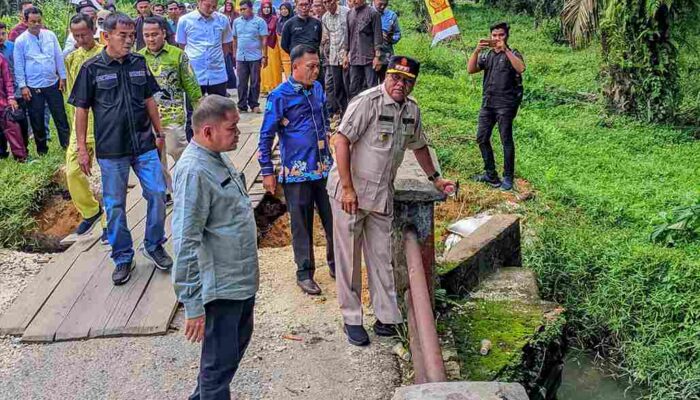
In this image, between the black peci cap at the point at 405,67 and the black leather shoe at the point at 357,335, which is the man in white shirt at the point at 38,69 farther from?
the black leather shoe at the point at 357,335

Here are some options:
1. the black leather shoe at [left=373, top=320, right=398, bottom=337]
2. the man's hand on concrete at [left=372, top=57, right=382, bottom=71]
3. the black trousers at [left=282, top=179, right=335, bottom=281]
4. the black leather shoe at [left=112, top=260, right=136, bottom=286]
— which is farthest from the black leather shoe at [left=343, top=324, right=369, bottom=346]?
the man's hand on concrete at [left=372, top=57, right=382, bottom=71]

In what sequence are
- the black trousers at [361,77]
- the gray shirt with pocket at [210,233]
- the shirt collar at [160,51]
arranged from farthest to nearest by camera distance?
the black trousers at [361,77]
the shirt collar at [160,51]
the gray shirt with pocket at [210,233]

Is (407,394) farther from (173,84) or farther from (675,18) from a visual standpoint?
(675,18)

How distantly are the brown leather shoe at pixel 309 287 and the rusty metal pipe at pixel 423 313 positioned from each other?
1.17m

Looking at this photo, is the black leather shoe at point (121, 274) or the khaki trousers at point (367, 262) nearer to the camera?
the khaki trousers at point (367, 262)

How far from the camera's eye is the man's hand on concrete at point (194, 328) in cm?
304

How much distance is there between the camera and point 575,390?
5.16 meters

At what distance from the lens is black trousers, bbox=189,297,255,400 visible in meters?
3.22

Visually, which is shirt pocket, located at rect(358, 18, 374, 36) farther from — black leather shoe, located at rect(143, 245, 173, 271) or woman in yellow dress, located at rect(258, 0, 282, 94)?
black leather shoe, located at rect(143, 245, 173, 271)

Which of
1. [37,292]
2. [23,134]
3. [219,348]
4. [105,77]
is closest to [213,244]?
[219,348]

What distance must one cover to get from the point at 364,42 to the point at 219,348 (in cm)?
609

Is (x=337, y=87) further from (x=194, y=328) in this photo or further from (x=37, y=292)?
(x=194, y=328)

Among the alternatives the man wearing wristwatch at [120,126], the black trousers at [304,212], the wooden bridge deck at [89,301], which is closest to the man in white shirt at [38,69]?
the wooden bridge deck at [89,301]

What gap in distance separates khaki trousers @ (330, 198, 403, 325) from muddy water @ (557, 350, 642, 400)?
1750 millimetres
